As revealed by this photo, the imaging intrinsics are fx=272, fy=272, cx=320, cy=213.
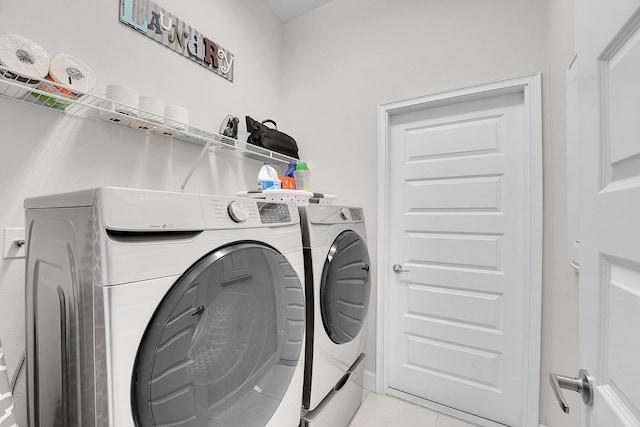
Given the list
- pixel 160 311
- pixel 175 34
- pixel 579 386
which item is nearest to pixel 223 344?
pixel 160 311

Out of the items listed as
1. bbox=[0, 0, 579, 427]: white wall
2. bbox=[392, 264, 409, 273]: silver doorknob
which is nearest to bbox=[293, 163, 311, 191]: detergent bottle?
bbox=[0, 0, 579, 427]: white wall

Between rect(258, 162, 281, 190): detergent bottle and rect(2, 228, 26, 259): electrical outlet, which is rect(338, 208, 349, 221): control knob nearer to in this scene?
rect(258, 162, 281, 190): detergent bottle

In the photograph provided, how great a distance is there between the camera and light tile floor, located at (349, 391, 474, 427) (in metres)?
1.65

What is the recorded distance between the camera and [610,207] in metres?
0.48

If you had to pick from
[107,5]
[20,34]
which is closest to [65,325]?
[20,34]

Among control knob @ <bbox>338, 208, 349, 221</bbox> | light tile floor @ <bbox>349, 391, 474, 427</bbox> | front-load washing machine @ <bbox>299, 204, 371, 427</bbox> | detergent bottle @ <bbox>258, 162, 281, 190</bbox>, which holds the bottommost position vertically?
light tile floor @ <bbox>349, 391, 474, 427</bbox>

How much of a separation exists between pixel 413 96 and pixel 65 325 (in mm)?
2084

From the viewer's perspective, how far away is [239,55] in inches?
79.2

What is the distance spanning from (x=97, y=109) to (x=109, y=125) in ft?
0.70

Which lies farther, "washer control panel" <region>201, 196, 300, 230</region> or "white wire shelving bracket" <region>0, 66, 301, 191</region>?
"white wire shelving bracket" <region>0, 66, 301, 191</region>

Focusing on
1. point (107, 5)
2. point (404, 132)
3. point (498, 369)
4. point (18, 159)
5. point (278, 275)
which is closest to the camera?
point (278, 275)

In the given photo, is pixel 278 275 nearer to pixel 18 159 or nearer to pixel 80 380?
pixel 80 380

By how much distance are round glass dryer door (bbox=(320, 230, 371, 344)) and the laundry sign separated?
56.2 inches

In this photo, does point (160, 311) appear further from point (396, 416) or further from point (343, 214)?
point (396, 416)
